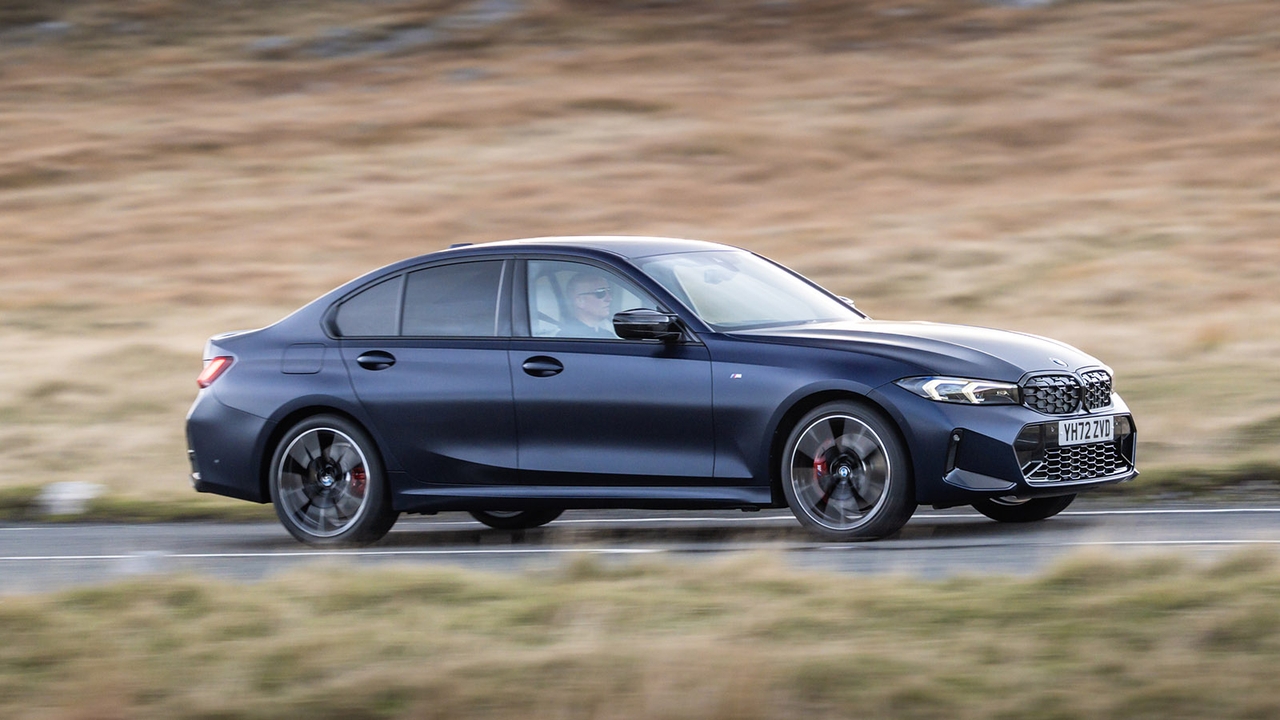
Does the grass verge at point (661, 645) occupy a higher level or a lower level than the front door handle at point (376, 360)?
lower

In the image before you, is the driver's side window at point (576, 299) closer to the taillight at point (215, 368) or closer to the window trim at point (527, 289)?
the window trim at point (527, 289)

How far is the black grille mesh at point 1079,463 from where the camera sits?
922 cm

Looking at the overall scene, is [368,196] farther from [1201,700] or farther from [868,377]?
[1201,700]

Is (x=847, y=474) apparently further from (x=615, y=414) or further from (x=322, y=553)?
(x=322, y=553)

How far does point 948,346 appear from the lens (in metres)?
9.29

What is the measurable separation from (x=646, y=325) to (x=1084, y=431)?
82.9 inches

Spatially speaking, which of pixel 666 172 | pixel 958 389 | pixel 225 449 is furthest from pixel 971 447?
pixel 666 172

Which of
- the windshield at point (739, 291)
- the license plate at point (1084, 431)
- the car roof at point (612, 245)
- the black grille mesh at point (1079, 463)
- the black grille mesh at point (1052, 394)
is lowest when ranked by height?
the black grille mesh at point (1079, 463)

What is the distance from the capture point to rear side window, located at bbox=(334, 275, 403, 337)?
10352 millimetres

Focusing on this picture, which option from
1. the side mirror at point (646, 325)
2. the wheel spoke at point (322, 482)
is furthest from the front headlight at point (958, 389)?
the wheel spoke at point (322, 482)

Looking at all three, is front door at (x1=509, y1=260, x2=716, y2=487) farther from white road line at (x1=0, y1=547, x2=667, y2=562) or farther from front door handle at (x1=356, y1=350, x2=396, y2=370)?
front door handle at (x1=356, y1=350, x2=396, y2=370)

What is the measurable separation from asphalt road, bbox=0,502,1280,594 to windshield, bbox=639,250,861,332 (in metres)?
1.07

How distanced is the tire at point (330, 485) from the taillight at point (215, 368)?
612mm

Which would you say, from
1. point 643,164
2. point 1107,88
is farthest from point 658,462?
point 1107,88
